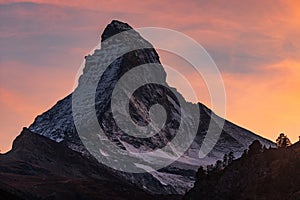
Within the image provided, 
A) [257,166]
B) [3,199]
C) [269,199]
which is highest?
[257,166]

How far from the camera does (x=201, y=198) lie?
199875 millimetres

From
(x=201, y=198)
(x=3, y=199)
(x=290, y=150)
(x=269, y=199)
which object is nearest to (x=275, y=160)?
(x=290, y=150)

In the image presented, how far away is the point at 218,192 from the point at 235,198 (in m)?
17.9

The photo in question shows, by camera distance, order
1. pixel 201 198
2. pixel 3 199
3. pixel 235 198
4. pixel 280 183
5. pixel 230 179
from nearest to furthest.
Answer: pixel 3 199 → pixel 280 183 → pixel 235 198 → pixel 230 179 → pixel 201 198

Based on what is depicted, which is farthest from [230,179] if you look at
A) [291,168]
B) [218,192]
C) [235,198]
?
[291,168]

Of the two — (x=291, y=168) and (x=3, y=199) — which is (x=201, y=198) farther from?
(x=3, y=199)

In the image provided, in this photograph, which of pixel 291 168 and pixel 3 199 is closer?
pixel 3 199

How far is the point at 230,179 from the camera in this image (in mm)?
187875

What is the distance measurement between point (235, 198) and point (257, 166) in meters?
12.0

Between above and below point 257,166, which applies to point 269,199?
below

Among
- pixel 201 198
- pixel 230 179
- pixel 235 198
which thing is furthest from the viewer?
pixel 201 198

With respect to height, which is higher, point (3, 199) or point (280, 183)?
point (280, 183)

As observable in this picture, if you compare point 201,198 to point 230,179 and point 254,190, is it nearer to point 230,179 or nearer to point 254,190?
point 230,179

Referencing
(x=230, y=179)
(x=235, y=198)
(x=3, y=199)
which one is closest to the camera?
(x=3, y=199)
